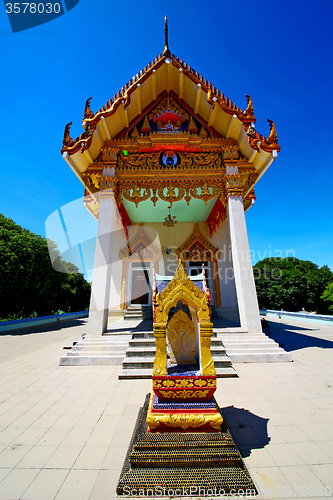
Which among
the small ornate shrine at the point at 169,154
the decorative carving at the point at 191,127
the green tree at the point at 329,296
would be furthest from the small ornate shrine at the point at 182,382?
the green tree at the point at 329,296

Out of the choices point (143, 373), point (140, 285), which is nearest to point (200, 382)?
point (143, 373)

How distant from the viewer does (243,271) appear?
5.59 metres

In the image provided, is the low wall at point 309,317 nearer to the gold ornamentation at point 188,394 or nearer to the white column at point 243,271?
the white column at point 243,271

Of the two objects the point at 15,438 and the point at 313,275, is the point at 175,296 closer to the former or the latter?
the point at 15,438

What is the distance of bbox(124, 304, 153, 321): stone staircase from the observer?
801 cm

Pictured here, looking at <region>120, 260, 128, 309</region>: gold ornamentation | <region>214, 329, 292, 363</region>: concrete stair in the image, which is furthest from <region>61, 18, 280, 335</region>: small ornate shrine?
<region>120, 260, 128, 309</region>: gold ornamentation

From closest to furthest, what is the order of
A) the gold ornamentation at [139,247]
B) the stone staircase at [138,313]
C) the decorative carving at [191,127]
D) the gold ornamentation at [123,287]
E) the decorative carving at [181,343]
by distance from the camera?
the decorative carving at [181,343]
the decorative carving at [191,127]
the stone staircase at [138,313]
the gold ornamentation at [123,287]
the gold ornamentation at [139,247]

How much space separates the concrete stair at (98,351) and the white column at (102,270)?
0.88ft

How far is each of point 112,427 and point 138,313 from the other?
581 centimetres

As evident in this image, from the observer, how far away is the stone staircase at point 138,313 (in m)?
8.01

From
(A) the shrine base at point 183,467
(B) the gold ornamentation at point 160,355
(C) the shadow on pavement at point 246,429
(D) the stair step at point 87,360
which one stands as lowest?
(C) the shadow on pavement at point 246,429

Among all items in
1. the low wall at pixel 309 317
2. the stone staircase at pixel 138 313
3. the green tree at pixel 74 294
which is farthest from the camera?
the green tree at pixel 74 294

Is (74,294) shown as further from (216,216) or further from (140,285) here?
(216,216)

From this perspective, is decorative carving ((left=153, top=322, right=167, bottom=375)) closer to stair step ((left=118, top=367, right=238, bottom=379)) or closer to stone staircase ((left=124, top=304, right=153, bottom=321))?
stair step ((left=118, top=367, right=238, bottom=379))
